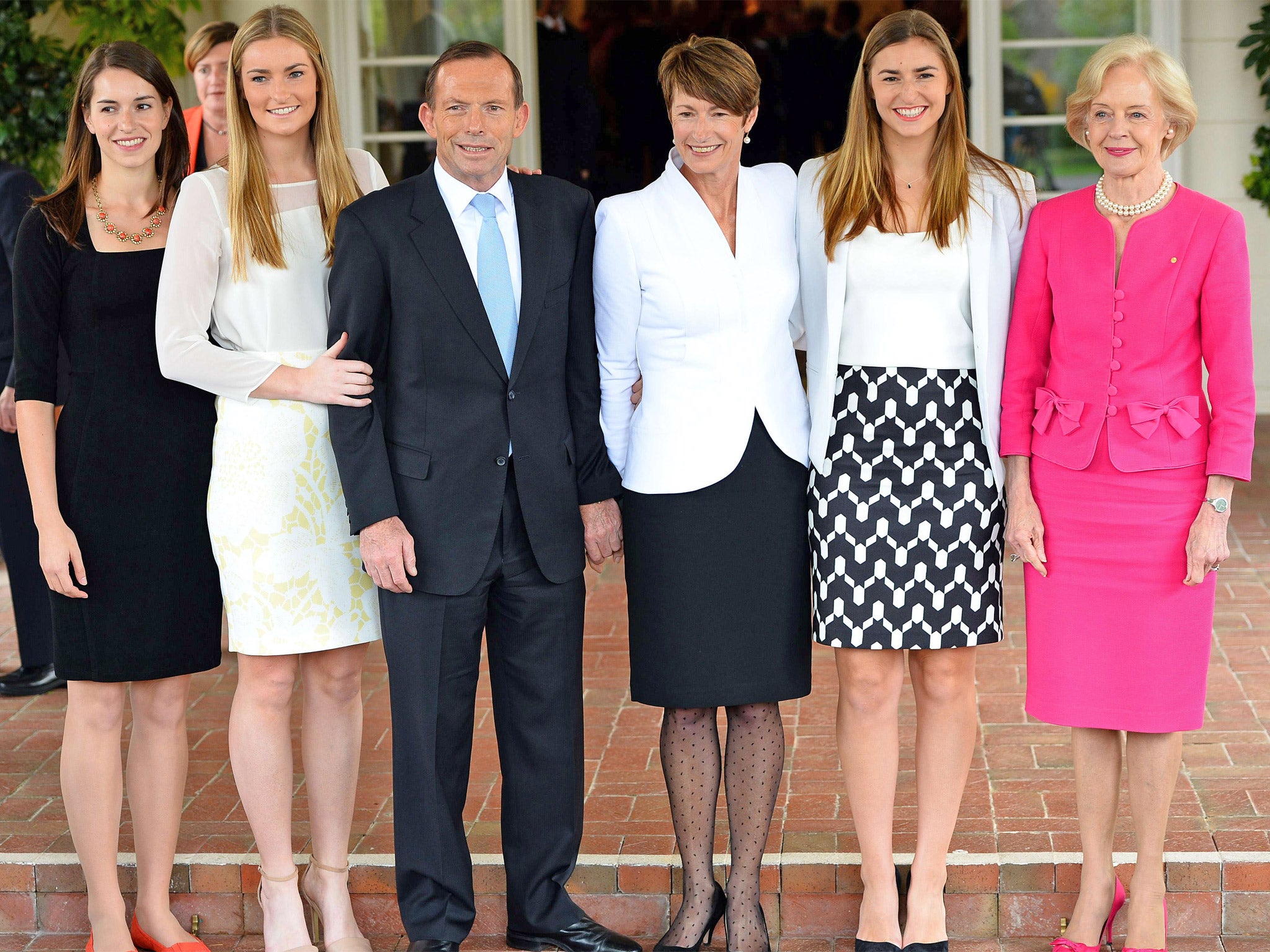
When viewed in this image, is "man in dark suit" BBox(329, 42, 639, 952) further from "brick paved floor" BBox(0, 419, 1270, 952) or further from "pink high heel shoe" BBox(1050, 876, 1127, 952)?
"pink high heel shoe" BBox(1050, 876, 1127, 952)

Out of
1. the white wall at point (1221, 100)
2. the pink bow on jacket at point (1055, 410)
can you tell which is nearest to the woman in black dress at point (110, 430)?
the pink bow on jacket at point (1055, 410)

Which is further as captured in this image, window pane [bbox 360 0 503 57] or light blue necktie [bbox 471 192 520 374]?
window pane [bbox 360 0 503 57]

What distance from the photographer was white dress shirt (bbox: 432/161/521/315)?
114 inches

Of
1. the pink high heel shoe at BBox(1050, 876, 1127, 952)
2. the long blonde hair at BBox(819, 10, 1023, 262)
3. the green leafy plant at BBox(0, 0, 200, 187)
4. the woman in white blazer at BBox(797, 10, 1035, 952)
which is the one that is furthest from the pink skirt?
the green leafy plant at BBox(0, 0, 200, 187)

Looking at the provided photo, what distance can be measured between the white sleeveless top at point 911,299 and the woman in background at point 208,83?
224cm

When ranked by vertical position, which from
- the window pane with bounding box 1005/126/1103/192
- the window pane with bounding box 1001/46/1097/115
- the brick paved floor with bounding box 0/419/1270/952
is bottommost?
the brick paved floor with bounding box 0/419/1270/952

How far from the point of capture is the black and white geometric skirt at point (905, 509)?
290cm

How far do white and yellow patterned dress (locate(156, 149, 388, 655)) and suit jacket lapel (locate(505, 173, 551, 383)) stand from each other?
1.36ft

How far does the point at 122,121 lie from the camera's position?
115 inches

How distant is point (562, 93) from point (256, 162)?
6.57 meters

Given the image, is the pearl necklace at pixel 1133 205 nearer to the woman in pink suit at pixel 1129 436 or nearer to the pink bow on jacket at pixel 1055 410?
the woman in pink suit at pixel 1129 436

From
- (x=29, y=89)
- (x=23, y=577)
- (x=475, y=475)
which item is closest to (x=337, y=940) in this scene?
(x=475, y=475)

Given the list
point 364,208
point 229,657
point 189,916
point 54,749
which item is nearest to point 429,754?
point 189,916

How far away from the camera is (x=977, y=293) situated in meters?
2.87
